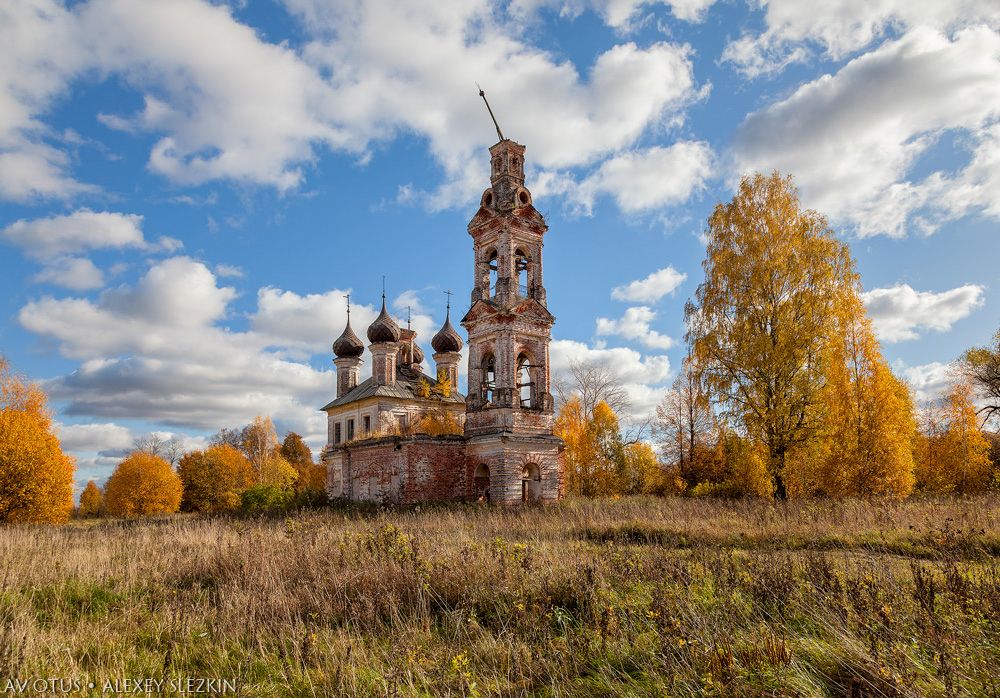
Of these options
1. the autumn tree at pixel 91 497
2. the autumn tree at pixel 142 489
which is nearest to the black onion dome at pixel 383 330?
the autumn tree at pixel 142 489

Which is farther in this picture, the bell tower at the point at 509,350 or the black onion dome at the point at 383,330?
the black onion dome at the point at 383,330

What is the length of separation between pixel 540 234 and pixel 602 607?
2012 cm

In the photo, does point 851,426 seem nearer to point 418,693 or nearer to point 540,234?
point 540,234

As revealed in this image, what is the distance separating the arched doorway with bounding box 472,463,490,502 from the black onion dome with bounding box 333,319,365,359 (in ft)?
64.2

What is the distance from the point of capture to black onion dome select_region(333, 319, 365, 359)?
41.8 meters

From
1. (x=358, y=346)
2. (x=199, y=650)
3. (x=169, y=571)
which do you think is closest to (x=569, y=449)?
(x=358, y=346)

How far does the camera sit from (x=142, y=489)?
141 feet

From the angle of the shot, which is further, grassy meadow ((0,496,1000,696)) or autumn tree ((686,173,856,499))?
autumn tree ((686,173,856,499))

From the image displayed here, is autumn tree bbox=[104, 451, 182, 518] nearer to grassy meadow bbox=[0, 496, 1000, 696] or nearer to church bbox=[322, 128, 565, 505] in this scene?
church bbox=[322, 128, 565, 505]

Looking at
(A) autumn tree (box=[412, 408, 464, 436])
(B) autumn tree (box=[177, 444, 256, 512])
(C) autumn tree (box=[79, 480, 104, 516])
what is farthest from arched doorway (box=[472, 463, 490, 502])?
(C) autumn tree (box=[79, 480, 104, 516])

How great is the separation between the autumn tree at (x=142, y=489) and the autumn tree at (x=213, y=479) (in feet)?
21.5

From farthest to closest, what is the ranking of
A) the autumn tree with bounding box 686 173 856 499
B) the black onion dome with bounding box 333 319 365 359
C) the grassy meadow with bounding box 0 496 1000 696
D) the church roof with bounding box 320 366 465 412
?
1. the black onion dome with bounding box 333 319 365 359
2. the church roof with bounding box 320 366 465 412
3. the autumn tree with bounding box 686 173 856 499
4. the grassy meadow with bounding box 0 496 1000 696

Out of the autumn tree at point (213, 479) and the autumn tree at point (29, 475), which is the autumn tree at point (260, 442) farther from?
the autumn tree at point (29, 475)

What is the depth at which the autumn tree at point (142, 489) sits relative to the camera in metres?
42.8
